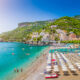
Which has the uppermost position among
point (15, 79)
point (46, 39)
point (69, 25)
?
point (69, 25)

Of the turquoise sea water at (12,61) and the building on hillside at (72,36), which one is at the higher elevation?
the building on hillside at (72,36)

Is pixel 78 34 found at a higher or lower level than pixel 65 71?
higher

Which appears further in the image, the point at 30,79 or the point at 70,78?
the point at 30,79

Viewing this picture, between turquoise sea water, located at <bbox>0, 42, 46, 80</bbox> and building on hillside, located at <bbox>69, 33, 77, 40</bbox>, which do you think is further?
building on hillside, located at <bbox>69, 33, 77, 40</bbox>

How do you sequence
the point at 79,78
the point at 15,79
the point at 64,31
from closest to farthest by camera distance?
the point at 79,78, the point at 15,79, the point at 64,31

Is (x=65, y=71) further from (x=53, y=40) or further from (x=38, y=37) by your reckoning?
(x=38, y=37)

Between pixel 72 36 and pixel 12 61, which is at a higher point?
pixel 72 36

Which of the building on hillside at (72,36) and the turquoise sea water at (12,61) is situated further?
the building on hillside at (72,36)

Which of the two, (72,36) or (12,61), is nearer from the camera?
(12,61)

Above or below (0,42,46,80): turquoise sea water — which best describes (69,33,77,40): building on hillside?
above

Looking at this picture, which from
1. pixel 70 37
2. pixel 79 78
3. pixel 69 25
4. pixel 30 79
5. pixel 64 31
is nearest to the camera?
→ pixel 79 78

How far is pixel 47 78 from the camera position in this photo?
17281 millimetres

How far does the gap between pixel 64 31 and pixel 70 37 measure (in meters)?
12.7

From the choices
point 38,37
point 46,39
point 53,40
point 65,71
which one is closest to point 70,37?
point 53,40
